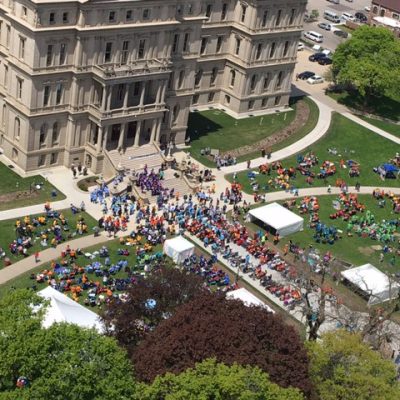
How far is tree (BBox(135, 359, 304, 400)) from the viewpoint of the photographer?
1905 inches

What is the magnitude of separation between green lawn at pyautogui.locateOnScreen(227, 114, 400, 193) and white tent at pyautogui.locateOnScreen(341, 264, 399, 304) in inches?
730

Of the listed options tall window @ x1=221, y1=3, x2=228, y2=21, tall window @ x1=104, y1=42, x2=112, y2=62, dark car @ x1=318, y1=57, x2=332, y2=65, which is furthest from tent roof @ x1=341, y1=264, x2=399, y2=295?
dark car @ x1=318, y1=57, x2=332, y2=65

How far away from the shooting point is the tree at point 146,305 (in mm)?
58719

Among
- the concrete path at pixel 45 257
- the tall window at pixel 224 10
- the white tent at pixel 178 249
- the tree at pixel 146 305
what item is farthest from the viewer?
the tall window at pixel 224 10

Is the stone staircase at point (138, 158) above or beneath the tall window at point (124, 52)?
beneath

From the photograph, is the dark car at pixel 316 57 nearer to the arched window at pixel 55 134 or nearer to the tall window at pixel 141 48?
the tall window at pixel 141 48

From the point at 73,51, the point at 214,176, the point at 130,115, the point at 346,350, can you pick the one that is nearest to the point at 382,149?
the point at 214,176

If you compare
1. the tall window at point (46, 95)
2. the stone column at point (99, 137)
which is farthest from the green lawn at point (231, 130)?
the tall window at point (46, 95)

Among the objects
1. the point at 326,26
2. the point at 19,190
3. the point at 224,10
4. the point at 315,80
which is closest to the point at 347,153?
the point at 224,10

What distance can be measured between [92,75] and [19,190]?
1445 cm

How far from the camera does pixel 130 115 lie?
92438 mm

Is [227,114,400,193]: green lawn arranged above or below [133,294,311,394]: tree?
below

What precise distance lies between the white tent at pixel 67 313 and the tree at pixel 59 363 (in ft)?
31.3

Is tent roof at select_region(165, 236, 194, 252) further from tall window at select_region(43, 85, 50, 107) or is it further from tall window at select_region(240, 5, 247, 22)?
tall window at select_region(240, 5, 247, 22)
